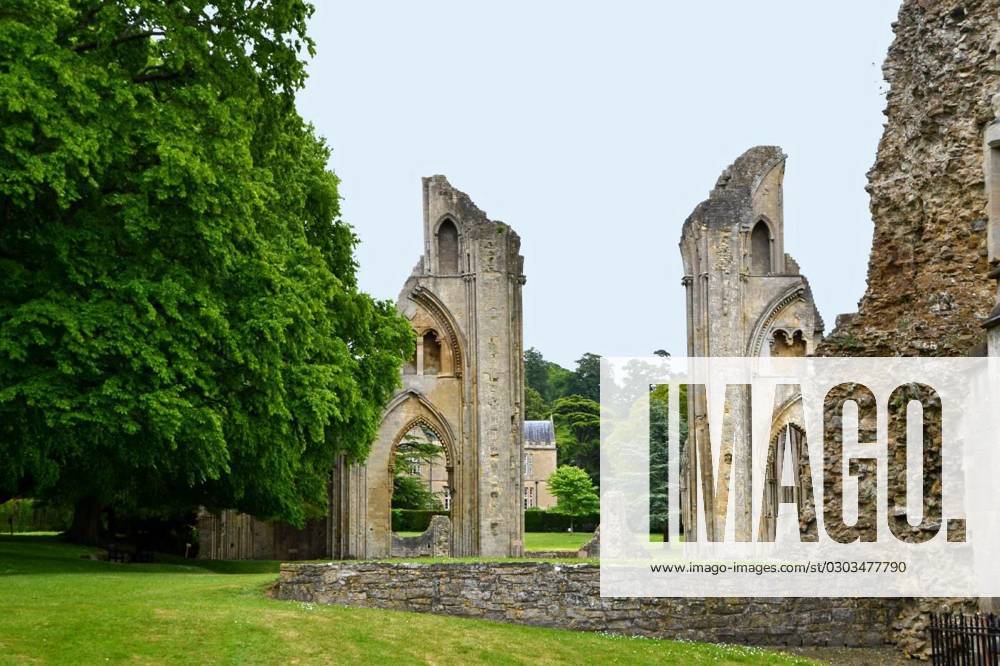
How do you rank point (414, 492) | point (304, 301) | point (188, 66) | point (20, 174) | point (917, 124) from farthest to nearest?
point (414, 492) → point (304, 301) → point (188, 66) → point (20, 174) → point (917, 124)

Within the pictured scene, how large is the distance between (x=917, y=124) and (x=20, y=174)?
9.95 m

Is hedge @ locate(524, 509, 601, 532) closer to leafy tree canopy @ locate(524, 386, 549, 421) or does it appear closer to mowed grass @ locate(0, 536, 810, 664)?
leafy tree canopy @ locate(524, 386, 549, 421)

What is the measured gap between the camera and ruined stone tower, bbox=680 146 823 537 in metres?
31.9

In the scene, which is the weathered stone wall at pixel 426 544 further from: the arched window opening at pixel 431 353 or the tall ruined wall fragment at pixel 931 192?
the tall ruined wall fragment at pixel 931 192

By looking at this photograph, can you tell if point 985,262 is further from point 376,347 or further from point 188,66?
point 376,347

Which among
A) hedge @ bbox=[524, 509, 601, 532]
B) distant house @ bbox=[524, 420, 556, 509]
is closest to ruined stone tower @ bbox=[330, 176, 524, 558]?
hedge @ bbox=[524, 509, 601, 532]

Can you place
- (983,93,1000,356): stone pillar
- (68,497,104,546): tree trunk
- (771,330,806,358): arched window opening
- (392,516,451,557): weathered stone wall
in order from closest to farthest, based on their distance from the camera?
(983,93,1000,356): stone pillar, (68,497,104,546): tree trunk, (771,330,806,358): arched window opening, (392,516,451,557): weathered stone wall

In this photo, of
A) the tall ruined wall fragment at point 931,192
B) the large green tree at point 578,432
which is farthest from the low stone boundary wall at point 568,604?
the large green tree at point 578,432

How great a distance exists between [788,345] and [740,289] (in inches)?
85.8

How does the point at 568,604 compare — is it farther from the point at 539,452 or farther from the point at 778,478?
the point at 539,452

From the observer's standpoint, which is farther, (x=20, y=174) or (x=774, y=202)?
(x=774, y=202)

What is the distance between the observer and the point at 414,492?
2031 inches

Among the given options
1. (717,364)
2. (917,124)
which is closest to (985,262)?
(917,124)

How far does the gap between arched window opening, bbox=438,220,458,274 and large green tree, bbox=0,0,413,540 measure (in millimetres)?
13373
